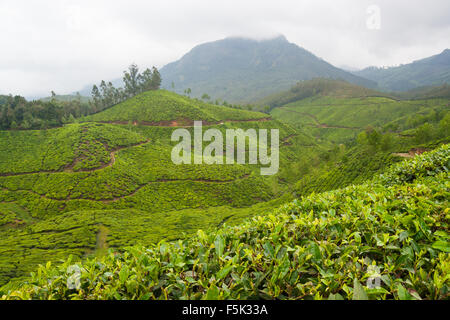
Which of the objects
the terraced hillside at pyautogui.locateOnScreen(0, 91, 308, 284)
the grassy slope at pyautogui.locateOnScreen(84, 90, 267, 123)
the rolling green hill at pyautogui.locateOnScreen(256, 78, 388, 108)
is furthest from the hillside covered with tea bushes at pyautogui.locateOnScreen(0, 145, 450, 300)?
the rolling green hill at pyautogui.locateOnScreen(256, 78, 388, 108)

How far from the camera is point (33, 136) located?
1797 inches

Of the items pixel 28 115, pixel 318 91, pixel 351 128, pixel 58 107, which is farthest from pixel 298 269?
pixel 318 91

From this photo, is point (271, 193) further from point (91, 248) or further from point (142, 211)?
point (91, 248)

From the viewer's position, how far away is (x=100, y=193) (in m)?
32.9

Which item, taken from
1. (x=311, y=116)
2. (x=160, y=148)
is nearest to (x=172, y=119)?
(x=160, y=148)

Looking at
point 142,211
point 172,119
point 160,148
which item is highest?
point 172,119

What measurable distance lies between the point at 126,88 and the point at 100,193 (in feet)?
201

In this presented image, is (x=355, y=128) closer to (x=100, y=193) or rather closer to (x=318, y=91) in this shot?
(x=318, y=91)

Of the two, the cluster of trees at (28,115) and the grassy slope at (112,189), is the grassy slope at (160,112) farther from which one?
the grassy slope at (112,189)

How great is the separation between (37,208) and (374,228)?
4130cm

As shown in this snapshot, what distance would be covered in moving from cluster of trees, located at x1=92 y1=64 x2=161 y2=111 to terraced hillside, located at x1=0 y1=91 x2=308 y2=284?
31470 mm

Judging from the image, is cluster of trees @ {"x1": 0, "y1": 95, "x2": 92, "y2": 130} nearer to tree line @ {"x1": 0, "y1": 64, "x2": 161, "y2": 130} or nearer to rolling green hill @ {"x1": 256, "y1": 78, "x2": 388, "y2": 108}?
tree line @ {"x1": 0, "y1": 64, "x2": 161, "y2": 130}

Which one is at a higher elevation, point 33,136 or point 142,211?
point 33,136

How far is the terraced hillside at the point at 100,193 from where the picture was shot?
21.2 metres
